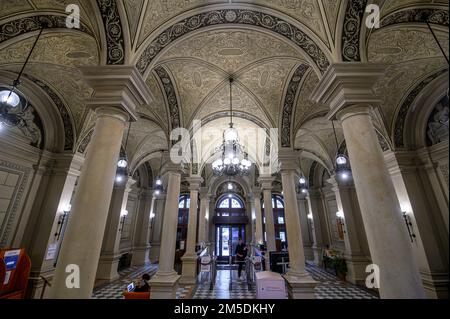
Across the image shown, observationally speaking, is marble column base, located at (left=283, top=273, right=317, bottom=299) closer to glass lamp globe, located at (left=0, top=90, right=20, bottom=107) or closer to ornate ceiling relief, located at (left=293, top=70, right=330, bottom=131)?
ornate ceiling relief, located at (left=293, top=70, right=330, bottom=131)

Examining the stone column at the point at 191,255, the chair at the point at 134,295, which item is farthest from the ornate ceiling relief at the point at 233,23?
the stone column at the point at 191,255

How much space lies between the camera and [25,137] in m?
6.25

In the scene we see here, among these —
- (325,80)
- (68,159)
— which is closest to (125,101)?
(325,80)

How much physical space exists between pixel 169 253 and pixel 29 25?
6049 millimetres

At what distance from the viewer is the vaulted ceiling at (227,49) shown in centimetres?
360

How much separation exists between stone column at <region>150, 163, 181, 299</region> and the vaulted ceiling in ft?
6.19

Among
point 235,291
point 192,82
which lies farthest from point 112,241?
point 192,82

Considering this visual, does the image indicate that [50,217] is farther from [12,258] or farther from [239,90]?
[239,90]

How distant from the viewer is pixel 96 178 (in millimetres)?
2723

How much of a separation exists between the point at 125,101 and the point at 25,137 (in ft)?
17.6

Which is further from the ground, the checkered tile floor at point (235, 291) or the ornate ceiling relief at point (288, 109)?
the ornate ceiling relief at point (288, 109)

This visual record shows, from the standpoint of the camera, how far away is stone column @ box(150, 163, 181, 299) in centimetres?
500

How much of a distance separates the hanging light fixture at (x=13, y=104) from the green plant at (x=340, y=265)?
41.3ft

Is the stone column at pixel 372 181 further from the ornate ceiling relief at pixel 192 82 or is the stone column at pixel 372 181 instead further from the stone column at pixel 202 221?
the stone column at pixel 202 221
